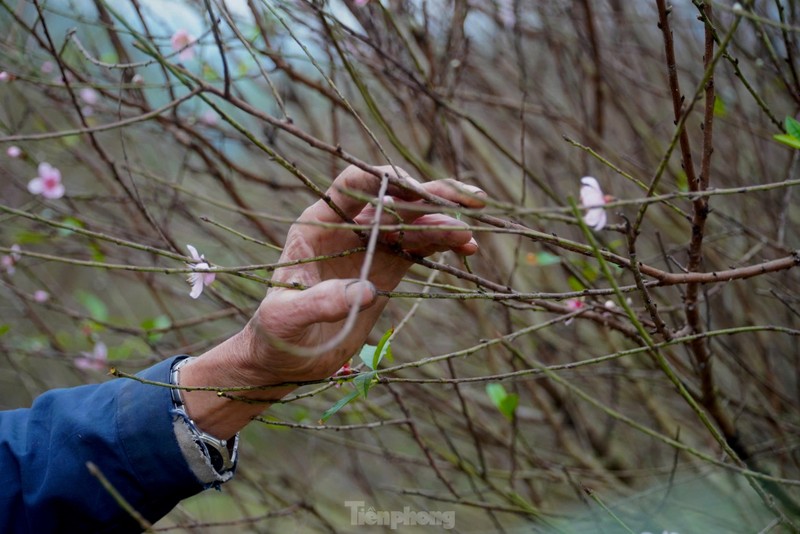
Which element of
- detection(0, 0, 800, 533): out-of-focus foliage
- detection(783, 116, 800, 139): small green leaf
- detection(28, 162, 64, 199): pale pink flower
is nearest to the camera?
detection(783, 116, 800, 139): small green leaf

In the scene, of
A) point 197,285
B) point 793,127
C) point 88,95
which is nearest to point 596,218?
point 793,127

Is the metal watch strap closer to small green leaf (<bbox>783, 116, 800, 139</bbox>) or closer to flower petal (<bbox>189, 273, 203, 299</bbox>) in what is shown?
flower petal (<bbox>189, 273, 203, 299</bbox>)

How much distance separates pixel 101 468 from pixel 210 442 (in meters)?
0.24

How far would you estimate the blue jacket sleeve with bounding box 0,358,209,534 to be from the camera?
1551 mm

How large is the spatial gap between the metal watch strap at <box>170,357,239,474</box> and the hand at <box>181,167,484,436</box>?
17 mm

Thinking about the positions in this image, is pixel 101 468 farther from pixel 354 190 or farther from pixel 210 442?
pixel 354 190

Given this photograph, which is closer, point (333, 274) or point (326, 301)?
point (326, 301)

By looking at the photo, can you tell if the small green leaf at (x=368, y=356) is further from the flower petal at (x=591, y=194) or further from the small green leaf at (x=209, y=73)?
the small green leaf at (x=209, y=73)

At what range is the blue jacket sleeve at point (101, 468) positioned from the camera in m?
1.55

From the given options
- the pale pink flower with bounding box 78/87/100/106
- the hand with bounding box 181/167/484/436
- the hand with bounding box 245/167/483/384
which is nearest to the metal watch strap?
the hand with bounding box 181/167/484/436

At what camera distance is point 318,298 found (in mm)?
1157

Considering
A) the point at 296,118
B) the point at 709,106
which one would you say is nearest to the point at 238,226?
the point at 296,118

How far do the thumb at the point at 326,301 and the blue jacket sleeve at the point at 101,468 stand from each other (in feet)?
1.71

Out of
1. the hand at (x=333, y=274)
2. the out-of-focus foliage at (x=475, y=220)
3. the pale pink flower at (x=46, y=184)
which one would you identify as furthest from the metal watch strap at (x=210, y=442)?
the pale pink flower at (x=46, y=184)
